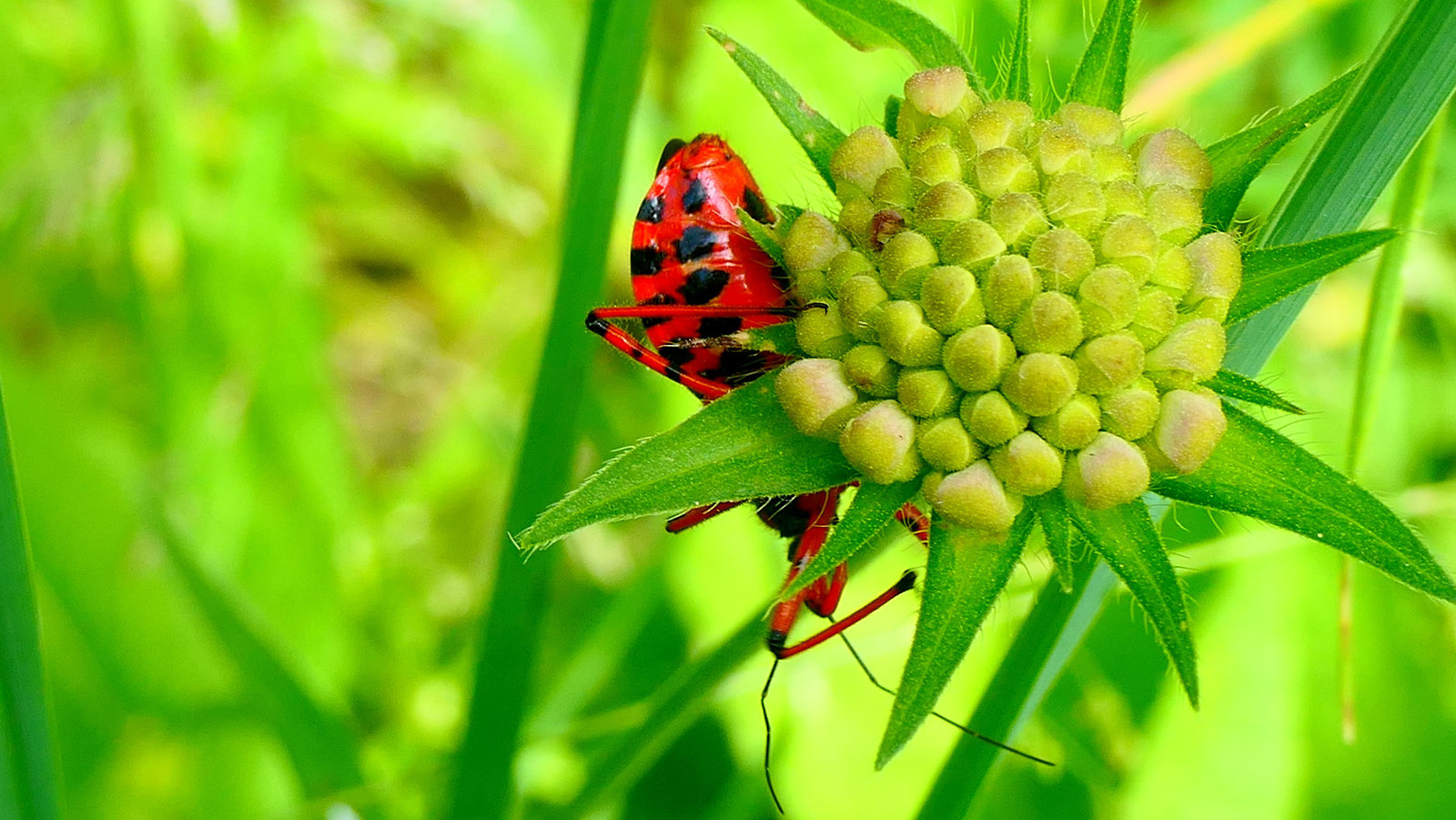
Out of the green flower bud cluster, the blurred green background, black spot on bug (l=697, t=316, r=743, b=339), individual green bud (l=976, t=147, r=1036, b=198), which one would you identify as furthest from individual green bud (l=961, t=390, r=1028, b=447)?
the blurred green background

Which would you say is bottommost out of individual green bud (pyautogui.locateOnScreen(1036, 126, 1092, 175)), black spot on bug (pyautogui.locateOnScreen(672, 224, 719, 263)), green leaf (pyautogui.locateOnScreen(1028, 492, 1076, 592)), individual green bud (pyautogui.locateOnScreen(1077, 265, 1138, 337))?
green leaf (pyautogui.locateOnScreen(1028, 492, 1076, 592))

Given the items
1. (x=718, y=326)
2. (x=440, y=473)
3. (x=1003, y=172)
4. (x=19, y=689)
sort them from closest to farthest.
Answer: (x=1003, y=172)
(x=19, y=689)
(x=718, y=326)
(x=440, y=473)

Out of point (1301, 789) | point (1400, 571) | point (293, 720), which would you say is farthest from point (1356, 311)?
point (293, 720)

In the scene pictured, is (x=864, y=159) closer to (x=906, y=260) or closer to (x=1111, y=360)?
(x=906, y=260)

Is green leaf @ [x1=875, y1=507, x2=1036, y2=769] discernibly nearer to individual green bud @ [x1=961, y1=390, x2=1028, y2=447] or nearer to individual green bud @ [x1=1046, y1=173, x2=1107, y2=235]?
individual green bud @ [x1=961, y1=390, x2=1028, y2=447]

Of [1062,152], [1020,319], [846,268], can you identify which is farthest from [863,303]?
[1062,152]

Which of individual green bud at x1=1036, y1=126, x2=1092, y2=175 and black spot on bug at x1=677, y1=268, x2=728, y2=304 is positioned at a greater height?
individual green bud at x1=1036, y1=126, x2=1092, y2=175

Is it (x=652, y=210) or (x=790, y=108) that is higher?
(x=790, y=108)

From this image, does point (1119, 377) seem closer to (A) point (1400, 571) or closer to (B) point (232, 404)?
(A) point (1400, 571)
